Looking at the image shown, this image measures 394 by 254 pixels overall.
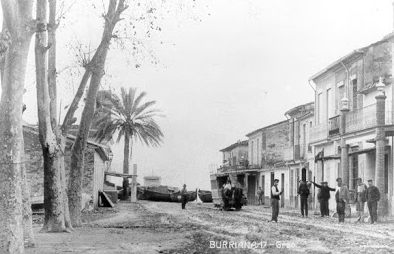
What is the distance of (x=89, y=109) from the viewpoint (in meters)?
→ 18.0

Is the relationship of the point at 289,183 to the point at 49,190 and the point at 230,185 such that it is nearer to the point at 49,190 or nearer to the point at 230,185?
the point at 230,185

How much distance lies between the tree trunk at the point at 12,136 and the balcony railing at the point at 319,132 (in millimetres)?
26300

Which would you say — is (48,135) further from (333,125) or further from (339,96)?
(339,96)

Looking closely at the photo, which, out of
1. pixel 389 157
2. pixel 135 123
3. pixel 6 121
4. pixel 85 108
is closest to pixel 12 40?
pixel 6 121

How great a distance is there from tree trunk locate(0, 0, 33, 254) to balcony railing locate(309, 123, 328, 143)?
26300 millimetres

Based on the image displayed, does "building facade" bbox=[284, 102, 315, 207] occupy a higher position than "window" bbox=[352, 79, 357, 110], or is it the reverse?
"window" bbox=[352, 79, 357, 110]

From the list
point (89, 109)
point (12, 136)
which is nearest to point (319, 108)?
point (89, 109)

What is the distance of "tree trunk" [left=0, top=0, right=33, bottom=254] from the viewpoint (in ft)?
31.3

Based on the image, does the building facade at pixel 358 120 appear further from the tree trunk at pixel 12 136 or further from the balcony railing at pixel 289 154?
the tree trunk at pixel 12 136

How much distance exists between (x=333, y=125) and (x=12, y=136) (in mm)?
25083

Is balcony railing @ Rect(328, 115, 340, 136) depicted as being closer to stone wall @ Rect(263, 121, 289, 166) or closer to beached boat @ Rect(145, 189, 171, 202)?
stone wall @ Rect(263, 121, 289, 166)

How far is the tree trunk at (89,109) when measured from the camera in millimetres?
17328

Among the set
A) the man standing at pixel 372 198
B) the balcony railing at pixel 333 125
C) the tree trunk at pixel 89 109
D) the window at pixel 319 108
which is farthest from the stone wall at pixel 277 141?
the tree trunk at pixel 89 109

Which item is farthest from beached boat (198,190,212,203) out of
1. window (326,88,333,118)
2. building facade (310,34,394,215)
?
window (326,88,333,118)
